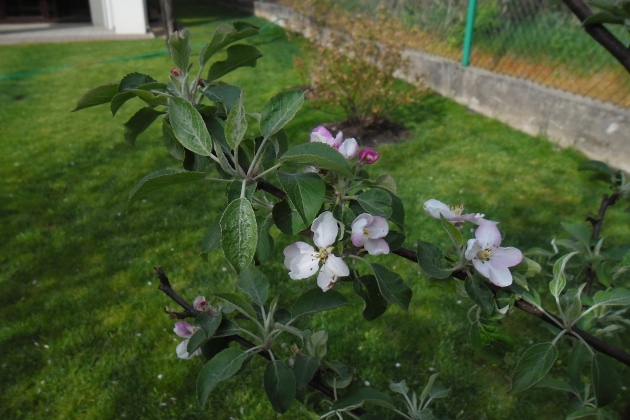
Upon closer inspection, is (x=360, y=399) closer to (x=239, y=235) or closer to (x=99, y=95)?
(x=239, y=235)

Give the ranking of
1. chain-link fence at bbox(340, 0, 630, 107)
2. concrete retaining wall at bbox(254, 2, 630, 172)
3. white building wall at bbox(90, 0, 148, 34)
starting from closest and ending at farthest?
concrete retaining wall at bbox(254, 2, 630, 172) < chain-link fence at bbox(340, 0, 630, 107) < white building wall at bbox(90, 0, 148, 34)

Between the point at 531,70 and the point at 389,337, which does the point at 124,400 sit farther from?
the point at 531,70

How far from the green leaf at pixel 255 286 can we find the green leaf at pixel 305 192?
1.47ft

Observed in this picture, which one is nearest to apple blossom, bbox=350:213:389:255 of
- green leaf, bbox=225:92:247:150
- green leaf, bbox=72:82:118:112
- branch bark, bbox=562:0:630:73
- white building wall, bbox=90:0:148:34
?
green leaf, bbox=225:92:247:150

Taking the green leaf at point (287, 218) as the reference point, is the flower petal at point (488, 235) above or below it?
below

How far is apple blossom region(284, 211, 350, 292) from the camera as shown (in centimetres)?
83

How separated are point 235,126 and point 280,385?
0.49 metres

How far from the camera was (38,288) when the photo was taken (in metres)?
3.39

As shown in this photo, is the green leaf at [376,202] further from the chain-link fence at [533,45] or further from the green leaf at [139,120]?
the chain-link fence at [533,45]

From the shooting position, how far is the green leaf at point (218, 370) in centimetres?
98

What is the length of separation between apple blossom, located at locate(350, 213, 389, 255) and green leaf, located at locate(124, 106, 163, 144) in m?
0.37

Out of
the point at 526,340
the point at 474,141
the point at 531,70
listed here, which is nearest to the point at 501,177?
the point at 474,141

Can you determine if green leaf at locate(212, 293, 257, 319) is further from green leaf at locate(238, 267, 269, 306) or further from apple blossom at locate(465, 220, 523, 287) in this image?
apple blossom at locate(465, 220, 523, 287)

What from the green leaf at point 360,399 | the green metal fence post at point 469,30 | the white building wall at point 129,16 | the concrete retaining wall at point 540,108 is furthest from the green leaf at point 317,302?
the white building wall at point 129,16
